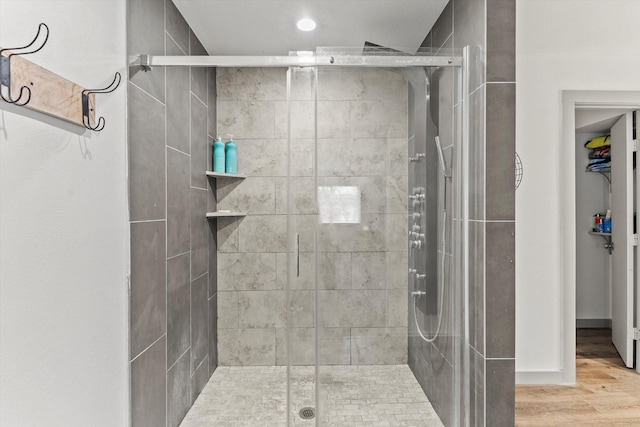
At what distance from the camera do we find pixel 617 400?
2.47 m

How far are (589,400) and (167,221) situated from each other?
286 cm

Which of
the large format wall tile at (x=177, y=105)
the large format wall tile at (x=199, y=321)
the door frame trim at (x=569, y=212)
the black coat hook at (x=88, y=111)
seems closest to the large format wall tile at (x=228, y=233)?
the large format wall tile at (x=199, y=321)

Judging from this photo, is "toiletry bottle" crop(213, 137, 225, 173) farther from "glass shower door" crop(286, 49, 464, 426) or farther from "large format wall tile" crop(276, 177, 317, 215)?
"glass shower door" crop(286, 49, 464, 426)

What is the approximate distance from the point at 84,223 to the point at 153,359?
0.79 meters

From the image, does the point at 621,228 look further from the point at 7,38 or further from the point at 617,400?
the point at 7,38

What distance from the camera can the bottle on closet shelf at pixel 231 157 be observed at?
8.98 feet

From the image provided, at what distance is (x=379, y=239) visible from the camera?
→ 1.66 metres

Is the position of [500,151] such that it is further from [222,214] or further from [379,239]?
[222,214]

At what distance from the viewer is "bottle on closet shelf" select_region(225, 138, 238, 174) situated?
8.98 ft

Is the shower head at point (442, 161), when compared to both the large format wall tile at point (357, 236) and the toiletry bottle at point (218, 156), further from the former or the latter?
the toiletry bottle at point (218, 156)

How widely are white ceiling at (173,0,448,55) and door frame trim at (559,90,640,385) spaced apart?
1266mm

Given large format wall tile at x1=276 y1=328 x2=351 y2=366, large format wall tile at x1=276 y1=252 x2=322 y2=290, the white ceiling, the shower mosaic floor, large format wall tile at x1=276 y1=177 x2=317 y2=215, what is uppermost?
the white ceiling

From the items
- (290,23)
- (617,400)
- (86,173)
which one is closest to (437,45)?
(290,23)

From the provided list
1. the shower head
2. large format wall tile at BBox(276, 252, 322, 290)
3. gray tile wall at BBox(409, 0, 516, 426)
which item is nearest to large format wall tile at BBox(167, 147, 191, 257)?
large format wall tile at BBox(276, 252, 322, 290)
